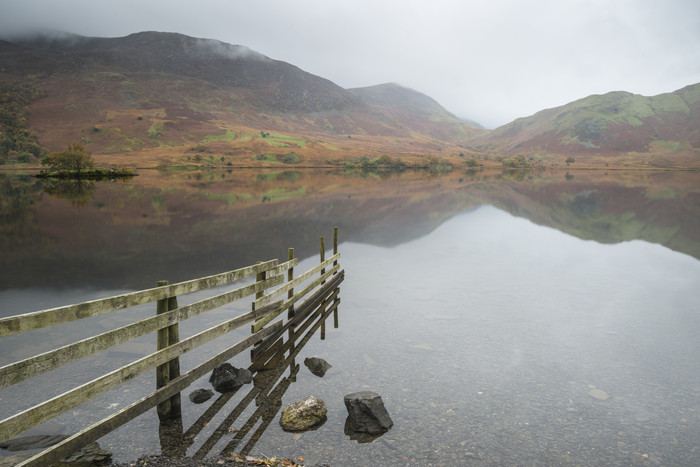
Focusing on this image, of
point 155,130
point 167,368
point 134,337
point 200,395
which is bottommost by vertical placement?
point 200,395

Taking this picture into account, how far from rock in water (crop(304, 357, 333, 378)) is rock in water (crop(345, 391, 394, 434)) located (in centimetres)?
222

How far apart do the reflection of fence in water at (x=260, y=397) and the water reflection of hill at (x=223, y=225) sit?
26.2 ft

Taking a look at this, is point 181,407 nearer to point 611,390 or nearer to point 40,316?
point 40,316

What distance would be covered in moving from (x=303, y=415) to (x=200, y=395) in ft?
8.37

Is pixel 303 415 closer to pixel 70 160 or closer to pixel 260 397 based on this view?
pixel 260 397

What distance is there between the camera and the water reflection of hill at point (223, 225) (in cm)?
2034

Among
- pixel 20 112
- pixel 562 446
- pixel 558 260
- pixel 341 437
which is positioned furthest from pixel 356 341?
pixel 20 112

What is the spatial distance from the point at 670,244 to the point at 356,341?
28.3 meters

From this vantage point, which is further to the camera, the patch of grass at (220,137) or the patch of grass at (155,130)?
the patch of grass at (220,137)

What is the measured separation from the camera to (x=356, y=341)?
12.3 m

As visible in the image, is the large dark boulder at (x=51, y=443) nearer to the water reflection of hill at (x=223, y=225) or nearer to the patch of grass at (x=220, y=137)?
the water reflection of hill at (x=223, y=225)

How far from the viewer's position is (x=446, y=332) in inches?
510

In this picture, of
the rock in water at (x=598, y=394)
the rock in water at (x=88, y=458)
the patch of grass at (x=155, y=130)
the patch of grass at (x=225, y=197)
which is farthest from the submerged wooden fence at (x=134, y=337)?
the patch of grass at (x=155, y=130)

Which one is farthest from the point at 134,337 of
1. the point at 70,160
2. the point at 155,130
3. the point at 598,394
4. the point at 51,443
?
the point at 155,130
